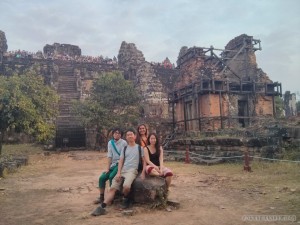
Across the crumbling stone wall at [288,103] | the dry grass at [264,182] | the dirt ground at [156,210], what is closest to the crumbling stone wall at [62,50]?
the crumbling stone wall at [288,103]

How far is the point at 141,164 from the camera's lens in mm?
6344

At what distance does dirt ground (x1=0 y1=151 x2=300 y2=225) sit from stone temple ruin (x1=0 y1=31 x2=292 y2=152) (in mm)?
8577

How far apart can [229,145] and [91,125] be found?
10757 millimetres

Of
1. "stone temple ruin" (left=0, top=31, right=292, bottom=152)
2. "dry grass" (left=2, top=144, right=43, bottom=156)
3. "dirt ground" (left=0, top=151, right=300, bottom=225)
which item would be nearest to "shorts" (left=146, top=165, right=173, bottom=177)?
"dirt ground" (left=0, top=151, right=300, bottom=225)

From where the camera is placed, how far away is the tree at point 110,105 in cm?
2033

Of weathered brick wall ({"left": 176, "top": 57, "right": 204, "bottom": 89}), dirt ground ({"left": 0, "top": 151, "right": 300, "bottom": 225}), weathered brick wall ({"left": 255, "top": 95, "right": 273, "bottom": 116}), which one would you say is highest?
weathered brick wall ({"left": 176, "top": 57, "right": 204, "bottom": 89})

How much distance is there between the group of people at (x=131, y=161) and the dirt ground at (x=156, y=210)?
398 millimetres

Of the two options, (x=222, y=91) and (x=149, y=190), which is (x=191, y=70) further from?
(x=149, y=190)

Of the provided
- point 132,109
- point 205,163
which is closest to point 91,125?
point 132,109

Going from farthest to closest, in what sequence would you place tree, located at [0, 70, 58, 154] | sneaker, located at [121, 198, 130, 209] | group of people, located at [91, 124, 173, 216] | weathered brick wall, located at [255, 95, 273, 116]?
1. weathered brick wall, located at [255, 95, 273, 116]
2. tree, located at [0, 70, 58, 154]
3. group of people, located at [91, 124, 173, 216]
4. sneaker, located at [121, 198, 130, 209]

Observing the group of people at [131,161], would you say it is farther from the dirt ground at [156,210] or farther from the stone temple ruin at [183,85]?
the stone temple ruin at [183,85]

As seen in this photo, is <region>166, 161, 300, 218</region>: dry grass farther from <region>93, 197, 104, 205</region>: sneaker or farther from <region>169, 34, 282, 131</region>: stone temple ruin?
<region>169, 34, 282, 131</region>: stone temple ruin

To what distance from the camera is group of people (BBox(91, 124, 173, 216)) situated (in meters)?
5.97

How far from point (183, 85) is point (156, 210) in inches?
706
